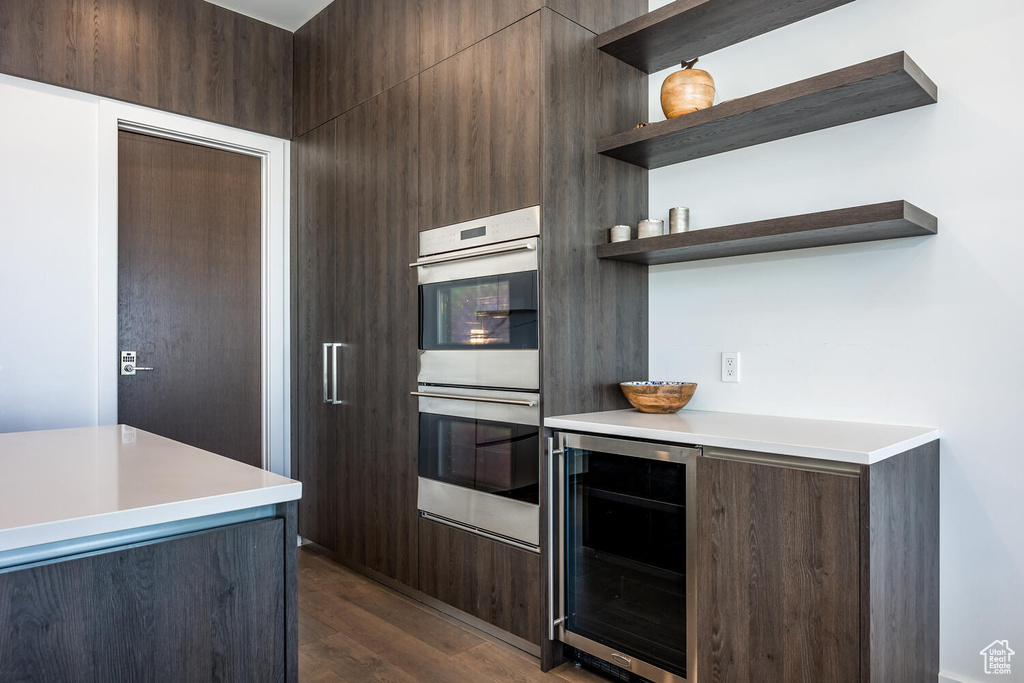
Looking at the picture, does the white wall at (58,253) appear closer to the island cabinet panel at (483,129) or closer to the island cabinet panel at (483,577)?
the island cabinet panel at (483,129)

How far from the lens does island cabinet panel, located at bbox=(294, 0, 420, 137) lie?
9.45 feet

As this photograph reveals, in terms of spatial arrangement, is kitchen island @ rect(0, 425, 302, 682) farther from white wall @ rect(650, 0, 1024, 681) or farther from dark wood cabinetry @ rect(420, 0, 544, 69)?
dark wood cabinetry @ rect(420, 0, 544, 69)

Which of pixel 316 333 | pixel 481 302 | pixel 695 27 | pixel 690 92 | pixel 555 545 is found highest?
pixel 695 27

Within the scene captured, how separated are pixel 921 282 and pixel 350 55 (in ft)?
8.86

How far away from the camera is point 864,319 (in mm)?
2080

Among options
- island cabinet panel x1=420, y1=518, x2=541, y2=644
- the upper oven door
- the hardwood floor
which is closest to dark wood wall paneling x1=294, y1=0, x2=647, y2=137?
the upper oven door

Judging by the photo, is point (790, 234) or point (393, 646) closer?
point (790, 234)

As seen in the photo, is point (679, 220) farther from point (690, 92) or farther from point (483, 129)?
point (483, 129)

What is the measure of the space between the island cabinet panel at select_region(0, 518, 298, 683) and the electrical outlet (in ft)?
5.66

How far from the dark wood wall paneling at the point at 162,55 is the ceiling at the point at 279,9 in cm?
4

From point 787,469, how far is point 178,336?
9.81 feet

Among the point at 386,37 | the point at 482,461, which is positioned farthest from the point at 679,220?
the point at 386,37

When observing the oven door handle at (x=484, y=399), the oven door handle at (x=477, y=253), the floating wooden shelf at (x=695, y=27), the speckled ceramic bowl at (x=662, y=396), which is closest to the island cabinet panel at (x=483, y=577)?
the oven door handle at (x=484, y=399)

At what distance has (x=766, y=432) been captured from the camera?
184cm
